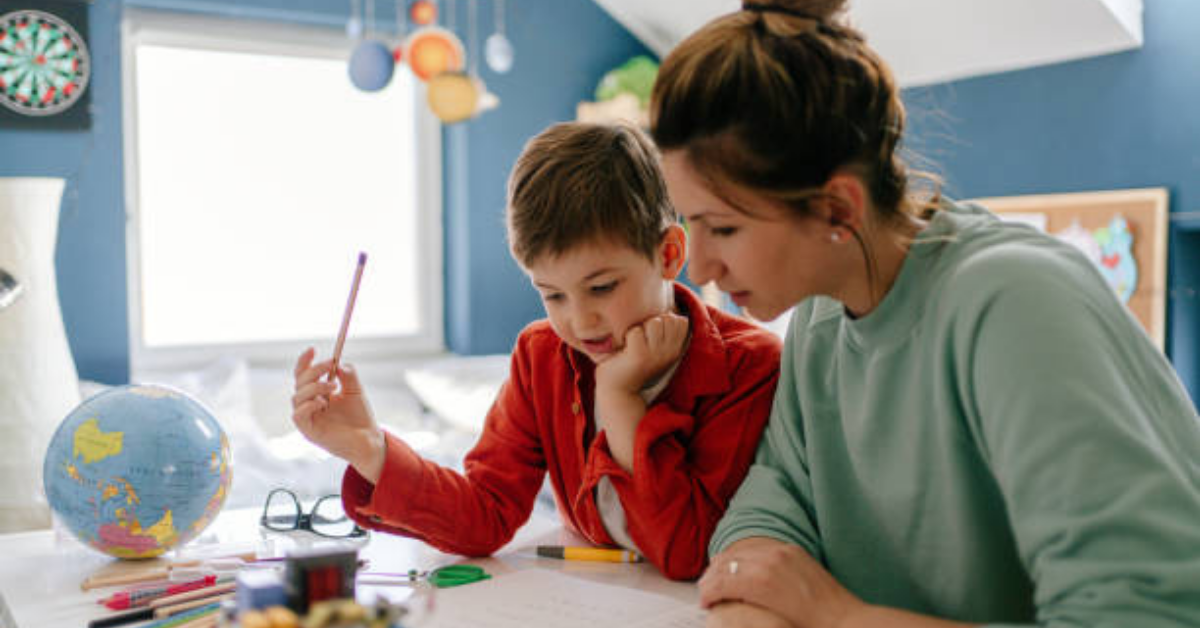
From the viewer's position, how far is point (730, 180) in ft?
2.67

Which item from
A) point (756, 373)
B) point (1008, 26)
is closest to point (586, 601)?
point (756, 373)

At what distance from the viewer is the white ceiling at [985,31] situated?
2.83 metres

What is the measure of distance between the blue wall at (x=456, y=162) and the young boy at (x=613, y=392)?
224 cm

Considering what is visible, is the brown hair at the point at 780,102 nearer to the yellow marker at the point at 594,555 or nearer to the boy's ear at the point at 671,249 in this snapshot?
the boy's ear at the point at 671,249

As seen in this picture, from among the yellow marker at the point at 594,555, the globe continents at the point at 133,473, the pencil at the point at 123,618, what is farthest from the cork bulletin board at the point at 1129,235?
the pencil at the point at 123,618

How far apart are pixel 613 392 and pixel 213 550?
0.52 m

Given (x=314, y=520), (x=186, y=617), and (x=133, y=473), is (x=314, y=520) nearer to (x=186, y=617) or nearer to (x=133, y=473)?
(x=133, y=473)

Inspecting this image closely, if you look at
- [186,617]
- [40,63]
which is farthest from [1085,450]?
[40,63]

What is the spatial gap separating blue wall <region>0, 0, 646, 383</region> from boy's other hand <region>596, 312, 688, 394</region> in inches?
95.5

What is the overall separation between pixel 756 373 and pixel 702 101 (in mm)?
437

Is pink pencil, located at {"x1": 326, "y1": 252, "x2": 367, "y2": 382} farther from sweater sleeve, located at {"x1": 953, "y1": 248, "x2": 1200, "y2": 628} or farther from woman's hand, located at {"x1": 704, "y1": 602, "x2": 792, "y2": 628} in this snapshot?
sweater sleeve, located at {"x1": 953, "y1": 248, "x2": 1200, "y2": 628}

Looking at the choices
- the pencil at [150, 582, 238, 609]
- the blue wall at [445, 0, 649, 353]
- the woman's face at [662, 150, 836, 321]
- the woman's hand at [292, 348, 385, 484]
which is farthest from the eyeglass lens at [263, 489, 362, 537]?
the blue wall at [445, 0, 649, 353]

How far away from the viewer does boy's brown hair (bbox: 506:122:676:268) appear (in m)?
1.11

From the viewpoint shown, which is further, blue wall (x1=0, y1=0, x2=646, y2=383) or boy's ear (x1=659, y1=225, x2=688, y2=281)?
blue wall (x1=0, y1=0, x2=646, y2=383)
